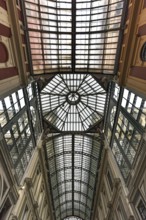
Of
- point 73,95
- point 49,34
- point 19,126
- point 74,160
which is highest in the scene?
point 49,34

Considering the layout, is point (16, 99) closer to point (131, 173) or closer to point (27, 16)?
point (27, 16)

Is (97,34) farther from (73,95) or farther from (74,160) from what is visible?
(74,160)

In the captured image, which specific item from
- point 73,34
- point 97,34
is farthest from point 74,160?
point 97,34

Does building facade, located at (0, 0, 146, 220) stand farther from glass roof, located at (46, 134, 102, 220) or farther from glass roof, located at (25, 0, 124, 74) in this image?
glass roof, located at (46, 134, 102, 220)

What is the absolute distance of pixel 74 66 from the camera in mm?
29969

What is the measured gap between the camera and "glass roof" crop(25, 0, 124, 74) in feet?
79.6

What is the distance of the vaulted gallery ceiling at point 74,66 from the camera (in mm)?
24641

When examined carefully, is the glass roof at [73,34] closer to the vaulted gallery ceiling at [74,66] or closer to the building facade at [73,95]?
the vaulted gallery ceiling at [74,66]

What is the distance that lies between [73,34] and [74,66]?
16.2 feet

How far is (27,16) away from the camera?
2312 centimetres

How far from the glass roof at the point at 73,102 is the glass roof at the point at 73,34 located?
341 centimetres

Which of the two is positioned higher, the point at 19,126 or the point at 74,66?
the point at 74,66

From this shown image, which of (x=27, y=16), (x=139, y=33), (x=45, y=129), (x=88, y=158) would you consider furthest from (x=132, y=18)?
(x=88, y=158)

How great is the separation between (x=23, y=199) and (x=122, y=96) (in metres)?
18.6
